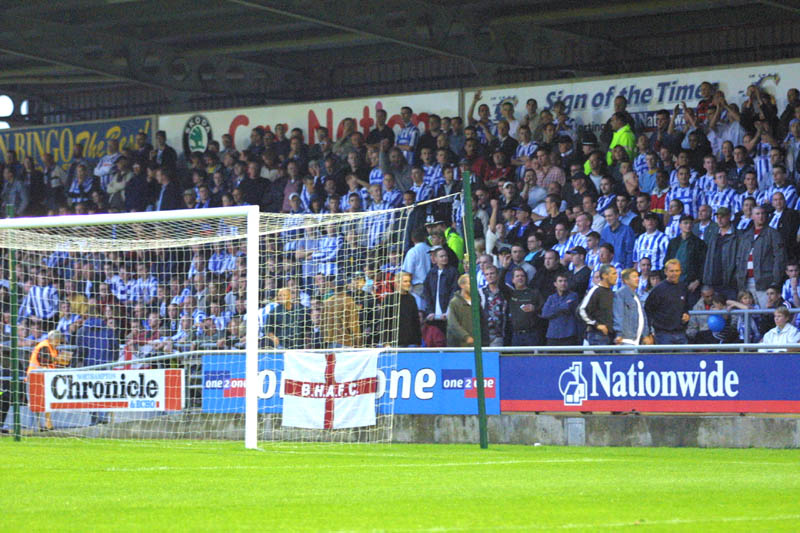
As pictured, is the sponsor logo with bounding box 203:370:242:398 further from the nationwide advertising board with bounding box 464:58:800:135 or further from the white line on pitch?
the nationwide advertising board with bounding box 464:58:800:135

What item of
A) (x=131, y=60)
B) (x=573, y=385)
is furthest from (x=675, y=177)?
(x=131, y=60)

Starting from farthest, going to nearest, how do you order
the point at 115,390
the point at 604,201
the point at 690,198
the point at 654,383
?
the point at 604,201
the point at 690,198
the point at 115,390
the point at 654,383

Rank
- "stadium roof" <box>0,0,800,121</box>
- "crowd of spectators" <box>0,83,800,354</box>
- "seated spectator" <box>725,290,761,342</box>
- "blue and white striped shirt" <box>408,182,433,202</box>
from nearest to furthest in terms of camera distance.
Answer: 1. "seated spectator" <box>725,290,761,342</box>
2. "crowd of spectators" <box>0,83,800,354</box>
3. "blue and white striped shirt" <box>408,182,433,202</box>
4. "stadium roof" <box>0,0,800,121</box>

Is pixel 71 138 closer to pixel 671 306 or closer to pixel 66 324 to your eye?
pixel 66 324

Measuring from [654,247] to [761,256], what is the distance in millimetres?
1520

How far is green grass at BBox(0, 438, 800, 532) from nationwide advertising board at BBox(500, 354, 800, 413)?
3.36 ft

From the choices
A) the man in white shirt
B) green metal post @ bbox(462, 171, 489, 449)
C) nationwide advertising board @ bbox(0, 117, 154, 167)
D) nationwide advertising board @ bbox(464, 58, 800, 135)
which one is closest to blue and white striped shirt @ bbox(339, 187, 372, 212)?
nationwide advertising board @ bbox(464, 58, 800, 135)

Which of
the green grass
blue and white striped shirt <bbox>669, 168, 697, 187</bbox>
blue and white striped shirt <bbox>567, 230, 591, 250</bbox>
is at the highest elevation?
blue and white striped shirt <bbox>669, 168, 697, 187</bbox>

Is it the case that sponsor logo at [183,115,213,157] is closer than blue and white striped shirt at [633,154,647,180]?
No

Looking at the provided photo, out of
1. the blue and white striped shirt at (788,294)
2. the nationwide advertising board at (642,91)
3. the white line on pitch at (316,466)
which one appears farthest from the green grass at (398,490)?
the nationwide advertising board at (642,91)

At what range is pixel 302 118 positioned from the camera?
24.9m

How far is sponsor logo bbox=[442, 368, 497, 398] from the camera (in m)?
16.8

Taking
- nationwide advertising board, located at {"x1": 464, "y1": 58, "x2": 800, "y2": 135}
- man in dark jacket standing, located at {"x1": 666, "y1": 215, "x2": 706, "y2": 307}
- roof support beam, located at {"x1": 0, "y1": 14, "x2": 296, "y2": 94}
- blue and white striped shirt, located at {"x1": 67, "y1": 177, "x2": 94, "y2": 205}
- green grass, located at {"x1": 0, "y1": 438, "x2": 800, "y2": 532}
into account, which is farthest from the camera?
blue and white striped shirt, located at {"x1": 67, "y1": 177, "x2": 94, "y2": 205}

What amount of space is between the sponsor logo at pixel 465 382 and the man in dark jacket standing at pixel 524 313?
4.18 feet
